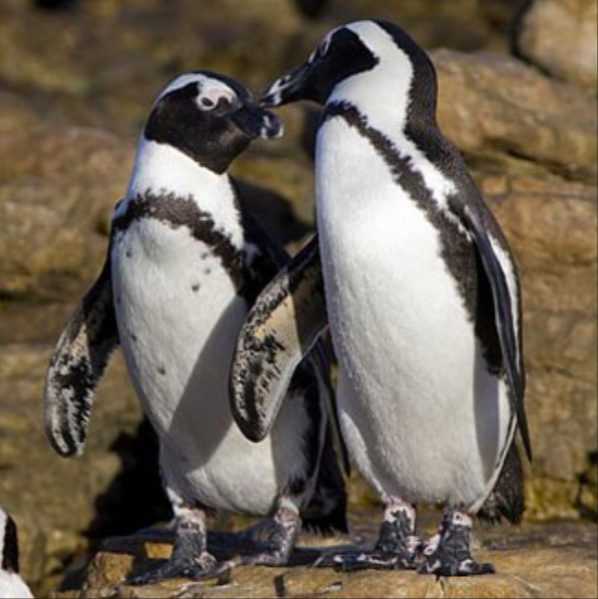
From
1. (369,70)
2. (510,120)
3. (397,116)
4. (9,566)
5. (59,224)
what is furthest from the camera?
(59,224)

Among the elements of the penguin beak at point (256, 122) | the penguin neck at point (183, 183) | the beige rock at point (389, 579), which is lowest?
the beige rock at point (389, 579)

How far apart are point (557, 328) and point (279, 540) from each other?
2659mm

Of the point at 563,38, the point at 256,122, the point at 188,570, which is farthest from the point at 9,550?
the point at 563,38

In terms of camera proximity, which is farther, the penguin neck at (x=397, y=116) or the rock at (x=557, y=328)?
the rock at (x=557, y=328)

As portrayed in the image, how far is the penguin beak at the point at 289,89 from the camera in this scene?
7.06 meters

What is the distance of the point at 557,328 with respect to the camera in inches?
376

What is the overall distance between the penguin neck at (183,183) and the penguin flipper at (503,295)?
3.04 feet

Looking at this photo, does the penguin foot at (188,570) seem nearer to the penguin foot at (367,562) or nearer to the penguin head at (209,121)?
the penguin foot at (367,562)

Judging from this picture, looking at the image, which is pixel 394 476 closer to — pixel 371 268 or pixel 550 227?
pixel 371 268

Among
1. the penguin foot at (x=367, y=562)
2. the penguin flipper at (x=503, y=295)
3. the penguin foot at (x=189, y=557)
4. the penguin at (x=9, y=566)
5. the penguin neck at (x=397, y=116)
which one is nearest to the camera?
the penguin at (x=9, y=566)

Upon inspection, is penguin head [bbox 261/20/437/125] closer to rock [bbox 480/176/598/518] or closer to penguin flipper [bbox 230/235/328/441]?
penguin flipper [bbox 230/235/328/441]

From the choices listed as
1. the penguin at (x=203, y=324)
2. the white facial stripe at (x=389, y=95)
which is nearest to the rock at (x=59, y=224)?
the penguin at (x=203, y=324)

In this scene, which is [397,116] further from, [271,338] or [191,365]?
[191,365]

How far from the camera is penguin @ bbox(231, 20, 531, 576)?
21.2ft
